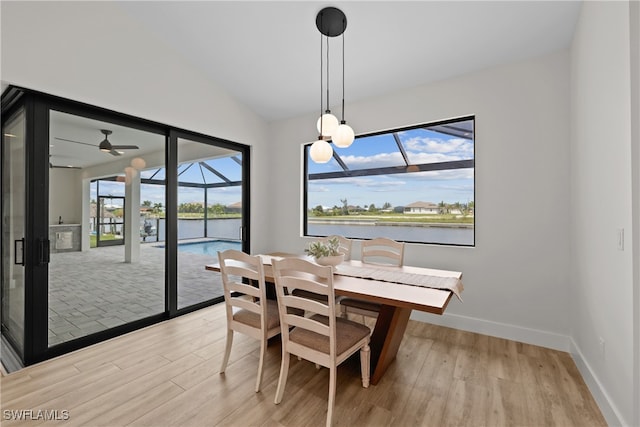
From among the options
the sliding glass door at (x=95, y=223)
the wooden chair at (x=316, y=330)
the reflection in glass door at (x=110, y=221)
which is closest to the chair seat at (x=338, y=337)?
the wooden chair at (x=316, y=330)

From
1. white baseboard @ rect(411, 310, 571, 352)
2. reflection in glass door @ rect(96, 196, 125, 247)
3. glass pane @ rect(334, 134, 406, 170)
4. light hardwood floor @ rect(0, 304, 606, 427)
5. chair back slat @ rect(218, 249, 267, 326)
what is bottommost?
light hardwood floor @ rect(0, 304, 606, 427)

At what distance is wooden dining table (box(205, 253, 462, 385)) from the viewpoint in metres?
1.73

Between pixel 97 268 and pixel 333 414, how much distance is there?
2.62 metres

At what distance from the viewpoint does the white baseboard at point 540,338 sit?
1717 millimetres

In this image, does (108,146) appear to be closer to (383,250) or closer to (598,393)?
(383,250)

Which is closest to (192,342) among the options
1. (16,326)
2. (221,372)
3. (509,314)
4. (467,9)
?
(221,372)

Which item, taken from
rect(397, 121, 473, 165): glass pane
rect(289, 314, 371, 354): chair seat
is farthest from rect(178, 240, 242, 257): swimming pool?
rect(397, 121, 473, 165): glass pane

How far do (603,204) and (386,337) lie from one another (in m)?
1.69

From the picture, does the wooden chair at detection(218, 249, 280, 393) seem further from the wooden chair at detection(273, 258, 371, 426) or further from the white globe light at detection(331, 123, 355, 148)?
the white globe light at detection(331, 123, 355, 148)

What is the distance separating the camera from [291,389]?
2.00m

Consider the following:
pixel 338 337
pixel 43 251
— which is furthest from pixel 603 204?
pixel 43 251

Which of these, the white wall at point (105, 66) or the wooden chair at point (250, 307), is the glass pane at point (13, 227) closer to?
the white wall at point (105, 66)

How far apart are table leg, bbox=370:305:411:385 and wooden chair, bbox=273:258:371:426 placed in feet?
0.50

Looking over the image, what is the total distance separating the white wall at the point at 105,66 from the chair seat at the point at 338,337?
8.90 feet
